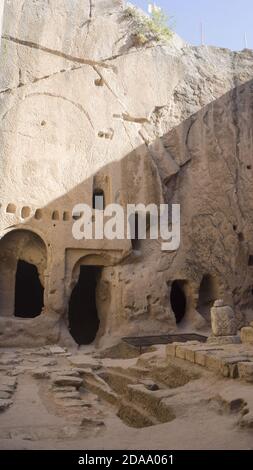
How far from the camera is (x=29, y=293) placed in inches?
694

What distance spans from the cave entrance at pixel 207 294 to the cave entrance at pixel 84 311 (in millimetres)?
4272

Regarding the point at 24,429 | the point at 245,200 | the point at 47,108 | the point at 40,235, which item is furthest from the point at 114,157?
the point at 24,429

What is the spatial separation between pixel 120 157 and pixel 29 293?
6.71 meters

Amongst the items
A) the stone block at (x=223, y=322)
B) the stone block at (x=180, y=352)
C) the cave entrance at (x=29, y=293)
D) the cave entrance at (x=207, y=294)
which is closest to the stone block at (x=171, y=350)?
the stone block at (x=180, y=352)

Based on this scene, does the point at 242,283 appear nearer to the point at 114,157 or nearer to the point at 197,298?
the point at 197,298

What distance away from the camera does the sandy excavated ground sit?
192 inches

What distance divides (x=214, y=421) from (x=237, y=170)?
555 inches

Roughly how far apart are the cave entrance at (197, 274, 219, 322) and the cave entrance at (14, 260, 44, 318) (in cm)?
628

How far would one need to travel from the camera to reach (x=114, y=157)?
15.2 m

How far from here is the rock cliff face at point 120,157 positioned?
542 inches

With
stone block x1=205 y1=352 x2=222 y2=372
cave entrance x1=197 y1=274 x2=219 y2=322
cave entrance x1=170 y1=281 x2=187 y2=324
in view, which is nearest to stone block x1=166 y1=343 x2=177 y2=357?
stone block x1=205 y1=352 x2=222 y2=372

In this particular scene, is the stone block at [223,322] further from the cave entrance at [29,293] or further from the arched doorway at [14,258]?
the cave entrance at [29,293]

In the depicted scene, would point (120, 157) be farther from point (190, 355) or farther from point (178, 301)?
point (190, 355)

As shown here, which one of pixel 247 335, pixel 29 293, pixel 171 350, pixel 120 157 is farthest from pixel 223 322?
pixel 29 293
